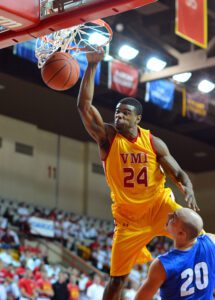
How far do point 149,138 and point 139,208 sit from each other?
664 mm

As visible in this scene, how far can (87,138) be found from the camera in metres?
23.3

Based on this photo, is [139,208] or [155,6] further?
[155,6]

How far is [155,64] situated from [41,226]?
17.6ft

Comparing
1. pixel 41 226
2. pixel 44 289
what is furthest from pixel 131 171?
pixel 41 226

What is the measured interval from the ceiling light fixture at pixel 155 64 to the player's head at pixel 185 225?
1410 centimetres

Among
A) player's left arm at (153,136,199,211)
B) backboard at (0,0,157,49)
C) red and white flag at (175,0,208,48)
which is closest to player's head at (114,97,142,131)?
player's left arm at (153,136,199,211)

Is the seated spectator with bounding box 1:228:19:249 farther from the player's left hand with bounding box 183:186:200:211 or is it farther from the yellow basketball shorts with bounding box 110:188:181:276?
the player's left hand with bounding box 183:186:200:211

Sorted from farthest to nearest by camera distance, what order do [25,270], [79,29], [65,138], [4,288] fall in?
[65,138] < [25,270] < [4,288] < [79,29]

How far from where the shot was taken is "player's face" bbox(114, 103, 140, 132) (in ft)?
19.7

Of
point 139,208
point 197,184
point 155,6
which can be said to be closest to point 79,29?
point 139,208

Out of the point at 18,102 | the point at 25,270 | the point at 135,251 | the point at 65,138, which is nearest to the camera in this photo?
the point at 135,251

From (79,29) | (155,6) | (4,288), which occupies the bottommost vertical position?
(4,288)

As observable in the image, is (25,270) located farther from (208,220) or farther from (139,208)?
(208,220)

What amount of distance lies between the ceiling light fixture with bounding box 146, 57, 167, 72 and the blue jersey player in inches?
555
